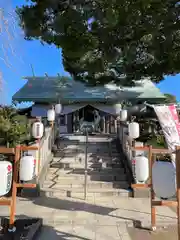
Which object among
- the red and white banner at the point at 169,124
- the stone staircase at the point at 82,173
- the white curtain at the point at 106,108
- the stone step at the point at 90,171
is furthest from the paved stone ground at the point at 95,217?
the white curtain at the point at 106,108

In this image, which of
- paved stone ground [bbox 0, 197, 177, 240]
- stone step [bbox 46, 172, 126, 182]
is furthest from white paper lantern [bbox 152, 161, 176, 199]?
stone step [bbox 46, 172, 126, 182]

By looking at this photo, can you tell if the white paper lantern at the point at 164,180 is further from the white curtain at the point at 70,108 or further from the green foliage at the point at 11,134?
the white curtain at the point at 70,108

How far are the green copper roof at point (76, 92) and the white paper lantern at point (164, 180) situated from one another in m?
10.2

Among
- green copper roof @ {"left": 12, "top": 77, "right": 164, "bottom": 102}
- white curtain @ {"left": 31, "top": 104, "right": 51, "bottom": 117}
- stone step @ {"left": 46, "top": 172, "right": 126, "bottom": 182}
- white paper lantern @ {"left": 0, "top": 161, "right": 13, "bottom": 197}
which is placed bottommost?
stone step @ {"left": 46, "top": 172, "right": 126, "bottom": 182}

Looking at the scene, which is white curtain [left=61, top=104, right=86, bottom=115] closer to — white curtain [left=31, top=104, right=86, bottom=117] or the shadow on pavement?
white curtain [left=31, top=104, right=86, bottom=117]

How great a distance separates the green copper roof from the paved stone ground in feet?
25.7

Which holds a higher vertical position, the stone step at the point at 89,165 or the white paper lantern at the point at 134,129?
the white paper lantern at the point at 134,129

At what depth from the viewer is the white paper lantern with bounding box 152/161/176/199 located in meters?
3.99

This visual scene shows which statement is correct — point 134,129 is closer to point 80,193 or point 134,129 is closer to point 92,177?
point 92,177

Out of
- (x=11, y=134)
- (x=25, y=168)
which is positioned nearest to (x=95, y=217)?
(x=25, y=168)

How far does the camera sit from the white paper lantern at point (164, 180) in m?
3.99

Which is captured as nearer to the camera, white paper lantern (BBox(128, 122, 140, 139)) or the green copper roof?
white paper lantern (BBox(128, 122, 140, 139))

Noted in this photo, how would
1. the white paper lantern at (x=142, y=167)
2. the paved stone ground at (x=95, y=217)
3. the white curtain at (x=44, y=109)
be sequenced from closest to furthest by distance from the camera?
Result: the paved stone ground at (x=95, y=217) < the white paper lantern at (x=142, y=167) < the white curtain at (x=44, y=109)

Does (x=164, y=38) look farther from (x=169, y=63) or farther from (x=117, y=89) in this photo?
(x=117, y=89)
